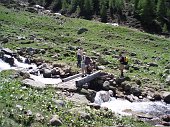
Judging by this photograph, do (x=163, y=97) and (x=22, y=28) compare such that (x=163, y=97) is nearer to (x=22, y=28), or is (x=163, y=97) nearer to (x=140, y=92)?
(x=140, y=92)

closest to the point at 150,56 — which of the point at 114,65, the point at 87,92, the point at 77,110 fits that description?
the point at 114,65

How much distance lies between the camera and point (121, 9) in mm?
87250

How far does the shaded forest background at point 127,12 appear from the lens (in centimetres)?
8212

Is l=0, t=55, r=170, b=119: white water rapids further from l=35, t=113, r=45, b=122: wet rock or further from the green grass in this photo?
l=35, t=113, r=45, b=122: wet rock

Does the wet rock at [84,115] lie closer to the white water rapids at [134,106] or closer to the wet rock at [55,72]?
the white water rapids at [134,106]

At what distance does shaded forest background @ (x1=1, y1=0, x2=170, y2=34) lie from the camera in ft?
269

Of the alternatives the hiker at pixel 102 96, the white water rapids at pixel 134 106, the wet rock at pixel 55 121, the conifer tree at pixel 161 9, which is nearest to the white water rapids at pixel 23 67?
the hiker at pixel 102 96

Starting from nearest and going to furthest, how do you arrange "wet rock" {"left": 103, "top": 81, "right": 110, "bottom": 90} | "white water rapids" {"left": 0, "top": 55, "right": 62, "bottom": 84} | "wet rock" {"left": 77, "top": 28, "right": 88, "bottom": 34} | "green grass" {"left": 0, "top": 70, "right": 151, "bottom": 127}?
Result: "green grass" {"left": 0, "top": 70, "right": 151, "bottom": 127}
"wet rock" {"left": 103, "top": 81, "right": 110, "bottom": 90}
"white water rapids" {"left": 0, "top": 55, "right": 62, "bottom": 84}
"wet rock" {"left": 77, "top": 28, "right": 88, "bottom": 34}

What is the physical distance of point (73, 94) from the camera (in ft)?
93.1

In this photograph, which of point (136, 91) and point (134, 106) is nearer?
point (134, 106)

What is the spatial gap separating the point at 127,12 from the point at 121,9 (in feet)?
5.25

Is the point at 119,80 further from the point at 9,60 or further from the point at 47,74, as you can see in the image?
the point at 9,60

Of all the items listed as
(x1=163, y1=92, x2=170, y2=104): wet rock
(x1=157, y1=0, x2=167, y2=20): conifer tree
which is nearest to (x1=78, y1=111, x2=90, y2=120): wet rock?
(x1=163, y1=92, x2=170, y2=104): wet rock

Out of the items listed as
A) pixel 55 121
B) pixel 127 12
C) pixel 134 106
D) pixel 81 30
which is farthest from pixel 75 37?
pixel 55 121
